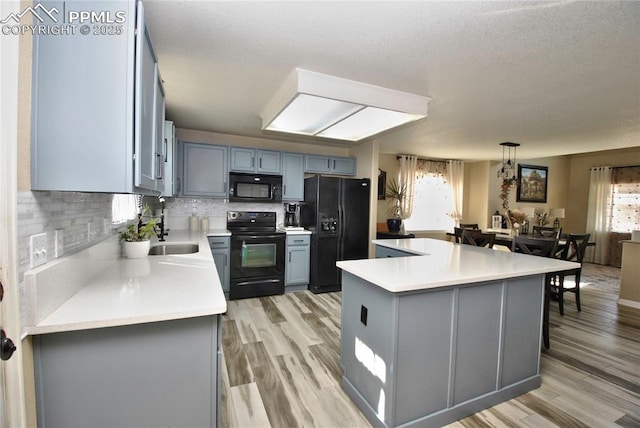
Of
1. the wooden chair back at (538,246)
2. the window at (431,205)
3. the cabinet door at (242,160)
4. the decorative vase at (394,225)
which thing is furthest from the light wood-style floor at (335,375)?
the window at (431,205)

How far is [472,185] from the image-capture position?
270 inches

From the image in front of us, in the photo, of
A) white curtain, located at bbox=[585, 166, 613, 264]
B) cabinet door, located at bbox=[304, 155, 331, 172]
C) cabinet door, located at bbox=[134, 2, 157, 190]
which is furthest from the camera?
white curtain, located at bbox=[585, 166, 613, 264]

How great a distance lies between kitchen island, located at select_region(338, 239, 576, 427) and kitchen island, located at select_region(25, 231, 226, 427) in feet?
2.97

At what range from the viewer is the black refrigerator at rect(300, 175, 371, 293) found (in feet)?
13.9

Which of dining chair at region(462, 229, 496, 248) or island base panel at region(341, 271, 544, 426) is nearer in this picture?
island base panel at region(341, 271, 544, 426)

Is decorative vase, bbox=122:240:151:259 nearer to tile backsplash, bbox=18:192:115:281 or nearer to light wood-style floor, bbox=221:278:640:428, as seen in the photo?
tile backsplash, bbox=18:192:115:281

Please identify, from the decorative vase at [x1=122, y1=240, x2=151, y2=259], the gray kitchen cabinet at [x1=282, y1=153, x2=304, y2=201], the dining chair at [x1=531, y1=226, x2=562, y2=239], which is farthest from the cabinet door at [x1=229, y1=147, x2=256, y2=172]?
the dining chair at [x1=531, y1=226, x2=562, y2=239]

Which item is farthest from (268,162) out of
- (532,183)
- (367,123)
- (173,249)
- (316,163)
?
(532,183)

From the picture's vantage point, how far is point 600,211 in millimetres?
6727

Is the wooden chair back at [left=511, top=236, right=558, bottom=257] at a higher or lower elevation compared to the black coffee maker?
lower

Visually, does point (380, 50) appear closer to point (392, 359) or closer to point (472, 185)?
point (392, 359)

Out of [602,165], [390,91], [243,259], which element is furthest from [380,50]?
[602,165]

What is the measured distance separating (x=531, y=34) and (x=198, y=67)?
223 cm

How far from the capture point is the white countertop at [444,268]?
1.64 meters
